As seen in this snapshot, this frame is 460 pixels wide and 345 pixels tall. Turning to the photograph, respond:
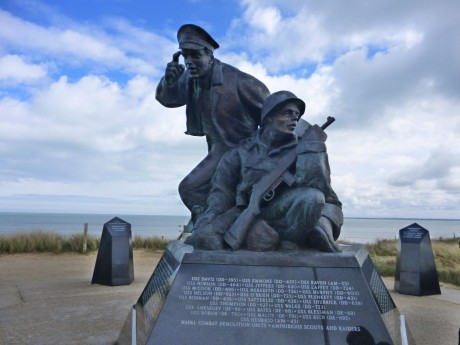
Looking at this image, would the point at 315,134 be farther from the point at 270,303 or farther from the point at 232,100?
the point at 232,100

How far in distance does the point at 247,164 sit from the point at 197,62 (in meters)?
1.39

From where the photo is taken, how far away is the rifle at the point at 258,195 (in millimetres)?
3857

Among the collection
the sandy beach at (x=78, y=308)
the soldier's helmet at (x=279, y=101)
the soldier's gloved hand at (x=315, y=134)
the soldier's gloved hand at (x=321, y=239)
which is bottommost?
the sandy beach at (x=78, y=308)

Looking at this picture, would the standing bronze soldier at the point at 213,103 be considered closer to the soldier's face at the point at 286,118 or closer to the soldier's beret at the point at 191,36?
the soldier's beret at the point at 191,36

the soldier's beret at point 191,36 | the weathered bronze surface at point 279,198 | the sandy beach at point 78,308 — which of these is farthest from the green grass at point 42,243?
the weathered bronze surface at point 279,198

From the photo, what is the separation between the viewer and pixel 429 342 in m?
5.27

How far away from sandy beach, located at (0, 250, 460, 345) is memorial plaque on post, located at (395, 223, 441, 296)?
0.73 ft

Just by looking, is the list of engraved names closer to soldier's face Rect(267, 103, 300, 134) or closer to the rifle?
the rifle

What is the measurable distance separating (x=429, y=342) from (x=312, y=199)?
2.81 meters

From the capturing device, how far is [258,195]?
3.97m

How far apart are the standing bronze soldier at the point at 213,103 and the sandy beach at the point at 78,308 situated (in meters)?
1.95

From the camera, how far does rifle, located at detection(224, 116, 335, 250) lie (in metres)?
3.86

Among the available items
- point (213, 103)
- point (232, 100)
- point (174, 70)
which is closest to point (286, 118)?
point (232, 100)

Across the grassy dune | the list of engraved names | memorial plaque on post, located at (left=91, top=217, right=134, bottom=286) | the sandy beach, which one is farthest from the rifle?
the grassy dune
